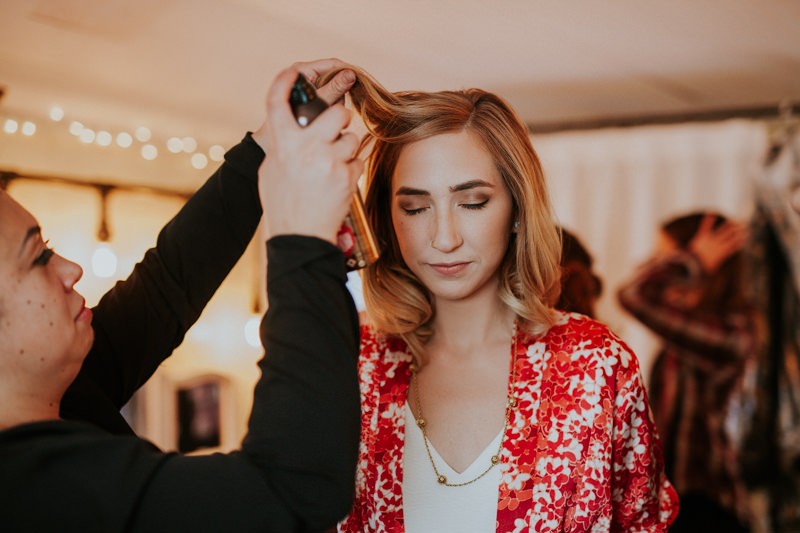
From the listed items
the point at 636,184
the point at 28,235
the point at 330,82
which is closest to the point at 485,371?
the point at 330,82

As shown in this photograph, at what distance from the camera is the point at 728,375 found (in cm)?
336

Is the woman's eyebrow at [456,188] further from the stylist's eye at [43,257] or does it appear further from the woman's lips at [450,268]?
the stylist's eye at [43,257]

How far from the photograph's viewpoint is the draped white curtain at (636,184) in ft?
11.0

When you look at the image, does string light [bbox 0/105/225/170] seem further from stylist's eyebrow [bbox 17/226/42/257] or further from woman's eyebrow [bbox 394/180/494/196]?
stylist's eyebrow [bbox 17/226/42/257]

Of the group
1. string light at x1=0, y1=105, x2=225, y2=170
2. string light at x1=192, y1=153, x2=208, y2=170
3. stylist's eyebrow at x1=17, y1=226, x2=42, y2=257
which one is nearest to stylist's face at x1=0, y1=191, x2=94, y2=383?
stylist's eyebrow at x1=17, y1=226, x2=42, y2=257

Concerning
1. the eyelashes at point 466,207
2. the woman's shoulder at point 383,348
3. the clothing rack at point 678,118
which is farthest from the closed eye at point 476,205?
the clothing rack at point 678,118

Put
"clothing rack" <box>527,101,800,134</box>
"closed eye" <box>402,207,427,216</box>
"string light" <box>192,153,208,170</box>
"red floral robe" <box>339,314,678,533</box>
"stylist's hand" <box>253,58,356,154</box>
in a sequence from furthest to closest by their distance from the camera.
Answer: "string light" <box>192,153,208,170</box> < "clothing rack" <box>527,101,800,134</box> < "closed eye" <box>402,207,427,216</box> < "red floral robe" <box>339,314,678,533</box> < "stylist's hand" <box>253,58,356,154</box>

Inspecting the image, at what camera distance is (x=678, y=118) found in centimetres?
350

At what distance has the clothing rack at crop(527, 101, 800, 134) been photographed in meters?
3.31

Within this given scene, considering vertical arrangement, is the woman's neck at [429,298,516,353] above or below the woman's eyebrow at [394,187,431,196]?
below

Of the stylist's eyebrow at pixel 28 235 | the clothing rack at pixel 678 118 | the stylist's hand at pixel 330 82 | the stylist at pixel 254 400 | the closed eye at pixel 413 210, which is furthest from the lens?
the clothing rack at pixel 678 118

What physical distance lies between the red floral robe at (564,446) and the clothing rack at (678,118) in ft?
6.10

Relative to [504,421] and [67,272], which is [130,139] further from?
[67,272]

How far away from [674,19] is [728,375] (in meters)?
1.71
